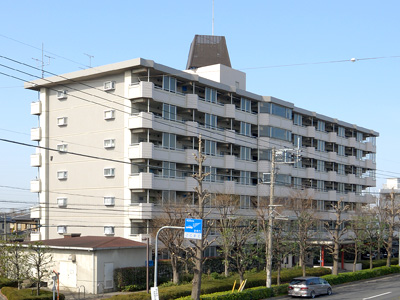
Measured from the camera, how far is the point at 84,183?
5700 centimetres

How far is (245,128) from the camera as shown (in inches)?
2547

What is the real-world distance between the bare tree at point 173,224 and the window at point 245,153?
14854mm

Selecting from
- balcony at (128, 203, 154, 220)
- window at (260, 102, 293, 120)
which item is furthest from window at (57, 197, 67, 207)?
window at (260, 102, 293, 120)

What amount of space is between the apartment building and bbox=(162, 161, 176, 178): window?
112mm

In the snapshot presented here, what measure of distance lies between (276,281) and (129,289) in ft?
45.4

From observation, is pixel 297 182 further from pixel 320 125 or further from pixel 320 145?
pixel 320 125

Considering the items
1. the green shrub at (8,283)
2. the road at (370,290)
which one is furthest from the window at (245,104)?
the green shrub at (8,283)

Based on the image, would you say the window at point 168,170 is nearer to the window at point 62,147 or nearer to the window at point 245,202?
the window at point 245,202

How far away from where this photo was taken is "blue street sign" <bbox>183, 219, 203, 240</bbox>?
30.5 meters

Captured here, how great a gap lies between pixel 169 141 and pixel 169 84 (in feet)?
19.7

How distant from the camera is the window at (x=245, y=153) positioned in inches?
2530

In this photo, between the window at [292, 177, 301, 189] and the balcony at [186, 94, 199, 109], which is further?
the window at [292, 177, 301, 189]

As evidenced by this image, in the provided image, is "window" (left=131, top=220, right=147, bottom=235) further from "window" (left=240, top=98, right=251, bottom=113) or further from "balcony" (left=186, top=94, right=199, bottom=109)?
"window" (left=240, top=98, right=251, bottom=113)

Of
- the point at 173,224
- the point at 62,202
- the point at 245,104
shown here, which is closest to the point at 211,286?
the point at 173,224
